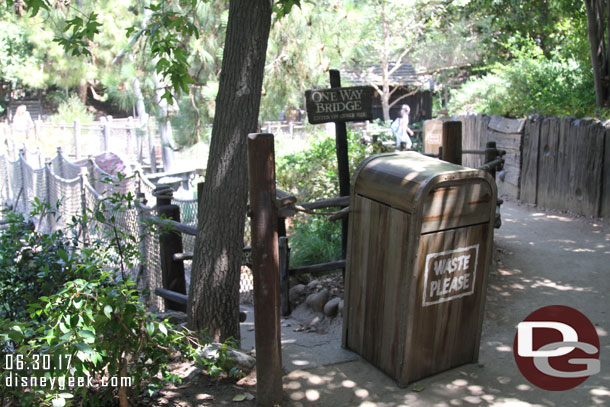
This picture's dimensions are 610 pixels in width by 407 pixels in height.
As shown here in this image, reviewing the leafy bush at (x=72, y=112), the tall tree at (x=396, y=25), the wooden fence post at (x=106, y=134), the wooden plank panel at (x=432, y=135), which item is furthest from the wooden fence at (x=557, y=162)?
the leafy bush at (x=72, y=112)

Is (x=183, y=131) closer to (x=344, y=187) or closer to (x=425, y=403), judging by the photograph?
(x=344, y=187)

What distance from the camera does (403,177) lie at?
389 centimetres

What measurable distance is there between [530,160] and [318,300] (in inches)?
234

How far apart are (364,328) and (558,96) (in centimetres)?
924

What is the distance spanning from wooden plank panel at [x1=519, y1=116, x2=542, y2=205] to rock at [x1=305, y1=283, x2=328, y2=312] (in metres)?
5.66

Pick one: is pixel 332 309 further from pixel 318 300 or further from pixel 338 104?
pixel 338 104

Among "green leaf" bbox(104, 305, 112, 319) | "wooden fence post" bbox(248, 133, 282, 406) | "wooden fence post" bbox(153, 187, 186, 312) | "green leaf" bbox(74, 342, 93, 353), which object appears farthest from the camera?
"wooden fence post" bbox(153, 187, 186, 312)

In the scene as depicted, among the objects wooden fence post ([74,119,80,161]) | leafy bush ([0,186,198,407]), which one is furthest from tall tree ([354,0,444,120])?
leafy bush ([0,186,198,407])

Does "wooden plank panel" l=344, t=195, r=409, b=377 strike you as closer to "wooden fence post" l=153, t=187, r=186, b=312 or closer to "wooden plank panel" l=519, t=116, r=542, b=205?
"wooden fence post" l=153, t=187, r=186, b=312

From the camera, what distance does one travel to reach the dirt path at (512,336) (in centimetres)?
388

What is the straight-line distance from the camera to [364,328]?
432 cm

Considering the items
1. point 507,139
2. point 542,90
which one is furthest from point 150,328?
point 542,90

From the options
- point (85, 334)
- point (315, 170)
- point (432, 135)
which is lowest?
point (85, 334)

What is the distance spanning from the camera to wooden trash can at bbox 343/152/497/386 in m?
3.83
